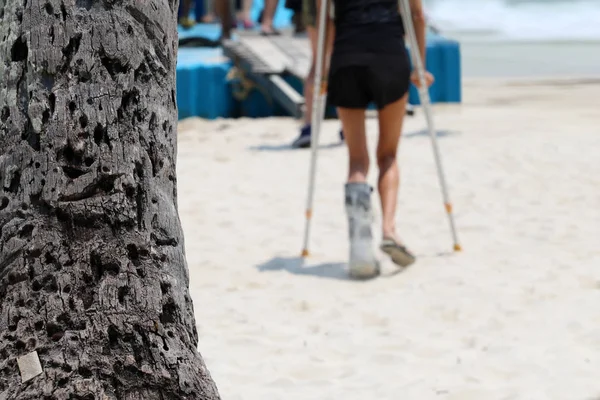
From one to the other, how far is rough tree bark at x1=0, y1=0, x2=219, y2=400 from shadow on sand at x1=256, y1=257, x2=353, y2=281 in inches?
118

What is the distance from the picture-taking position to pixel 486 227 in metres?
6.48

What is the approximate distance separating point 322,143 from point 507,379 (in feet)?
19.9

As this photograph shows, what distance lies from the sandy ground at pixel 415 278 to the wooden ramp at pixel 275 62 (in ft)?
4.95

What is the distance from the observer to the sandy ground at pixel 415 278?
3904mm

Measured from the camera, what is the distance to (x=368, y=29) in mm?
5383

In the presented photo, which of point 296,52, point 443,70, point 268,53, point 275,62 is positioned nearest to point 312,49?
point 275,62

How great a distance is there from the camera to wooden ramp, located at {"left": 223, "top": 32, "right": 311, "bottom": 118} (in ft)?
37.3

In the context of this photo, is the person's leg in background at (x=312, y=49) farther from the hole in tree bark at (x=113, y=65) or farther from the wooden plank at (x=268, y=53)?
the hole in tree bark at (x=113, y=65)

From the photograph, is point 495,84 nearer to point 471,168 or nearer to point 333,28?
point 471,168

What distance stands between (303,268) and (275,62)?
674 cm

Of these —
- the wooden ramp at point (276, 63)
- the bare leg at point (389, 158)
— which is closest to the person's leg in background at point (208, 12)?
the wooden ramp at point (276, 63)

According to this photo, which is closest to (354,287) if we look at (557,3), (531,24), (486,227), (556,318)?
(556,318)

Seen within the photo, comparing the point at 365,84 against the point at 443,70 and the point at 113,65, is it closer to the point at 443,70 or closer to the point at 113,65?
the point at 113,65

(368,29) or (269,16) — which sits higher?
(368,29)
